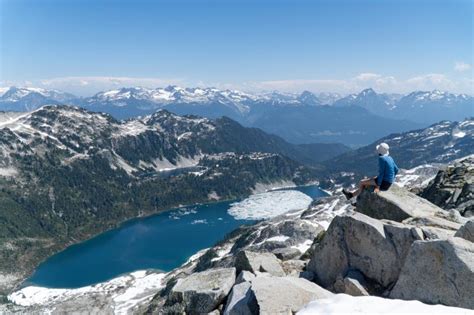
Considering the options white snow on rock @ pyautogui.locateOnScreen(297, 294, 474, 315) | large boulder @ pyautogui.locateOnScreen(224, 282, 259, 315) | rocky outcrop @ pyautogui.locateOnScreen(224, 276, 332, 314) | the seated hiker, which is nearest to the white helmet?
the seated hiker

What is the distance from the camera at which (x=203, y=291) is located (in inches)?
958

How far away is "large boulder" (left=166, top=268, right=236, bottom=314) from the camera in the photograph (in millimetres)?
23797

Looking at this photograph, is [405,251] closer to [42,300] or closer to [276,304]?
[276,304]

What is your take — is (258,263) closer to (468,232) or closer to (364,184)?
(364,184)

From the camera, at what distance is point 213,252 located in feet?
536

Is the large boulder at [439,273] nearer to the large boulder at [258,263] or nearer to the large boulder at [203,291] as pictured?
the large boulder at [258,263]

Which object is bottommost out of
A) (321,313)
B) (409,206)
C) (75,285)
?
(75,285)

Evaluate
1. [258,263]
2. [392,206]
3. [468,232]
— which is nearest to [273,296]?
[258,263]

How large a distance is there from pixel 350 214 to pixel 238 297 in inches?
309

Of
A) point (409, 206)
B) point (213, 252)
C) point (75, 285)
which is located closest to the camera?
point (409, 206)

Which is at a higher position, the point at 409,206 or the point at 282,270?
the point at 409,206

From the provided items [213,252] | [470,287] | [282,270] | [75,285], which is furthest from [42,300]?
[470,287]

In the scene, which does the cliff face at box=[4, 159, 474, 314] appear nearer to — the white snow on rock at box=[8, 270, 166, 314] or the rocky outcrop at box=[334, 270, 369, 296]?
the rocky outcrop at box=[334, 270, 369, 296]

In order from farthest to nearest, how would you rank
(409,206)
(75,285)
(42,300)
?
(75,285), (42,300), (409,206)
